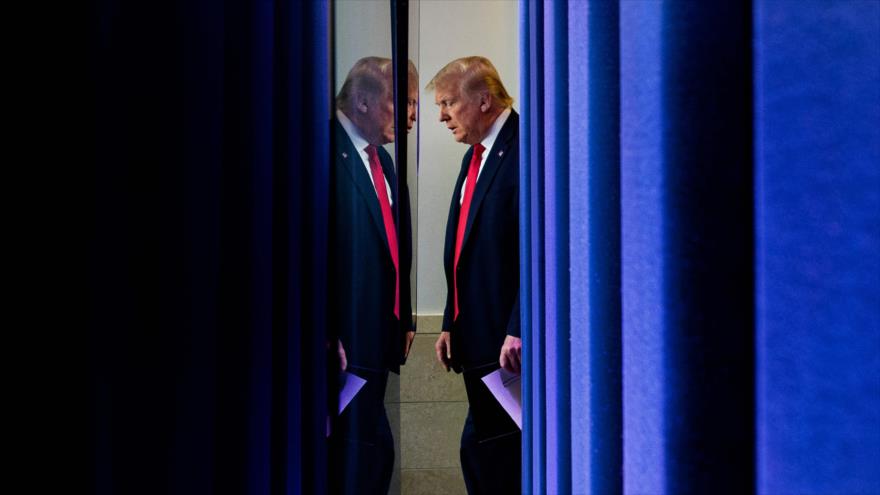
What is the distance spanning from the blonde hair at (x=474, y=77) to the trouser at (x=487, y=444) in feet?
3.79

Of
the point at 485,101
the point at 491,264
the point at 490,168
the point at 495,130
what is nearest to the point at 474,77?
the point at 485,101

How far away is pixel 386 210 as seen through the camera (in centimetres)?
150

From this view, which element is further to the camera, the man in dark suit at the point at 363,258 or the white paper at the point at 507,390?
the white paper at the point at 507,390

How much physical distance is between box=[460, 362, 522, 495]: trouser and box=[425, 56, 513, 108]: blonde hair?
116 centimetres

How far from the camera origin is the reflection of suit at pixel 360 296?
1.21 metres

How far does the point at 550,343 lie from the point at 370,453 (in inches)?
42.6

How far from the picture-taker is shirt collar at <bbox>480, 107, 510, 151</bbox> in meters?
2.25

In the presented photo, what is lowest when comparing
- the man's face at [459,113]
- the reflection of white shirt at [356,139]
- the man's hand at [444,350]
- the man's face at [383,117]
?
the man's hand at [444,350]

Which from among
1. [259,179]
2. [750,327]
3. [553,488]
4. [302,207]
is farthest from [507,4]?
[750,327]

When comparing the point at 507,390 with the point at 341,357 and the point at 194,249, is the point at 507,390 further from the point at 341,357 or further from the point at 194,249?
the point at 194,249

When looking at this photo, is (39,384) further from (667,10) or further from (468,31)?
(468,31)

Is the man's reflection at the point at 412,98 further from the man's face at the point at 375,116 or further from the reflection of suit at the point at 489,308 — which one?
the reflection of suit at the point at 489,308

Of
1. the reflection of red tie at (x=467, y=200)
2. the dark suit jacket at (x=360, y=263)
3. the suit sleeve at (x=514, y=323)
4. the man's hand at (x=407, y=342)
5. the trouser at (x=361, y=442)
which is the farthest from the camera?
the reflection of red tie at (x=467, y=200)

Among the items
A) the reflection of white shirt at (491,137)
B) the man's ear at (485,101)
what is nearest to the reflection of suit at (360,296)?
the reflection of white shirt at (491,137)
